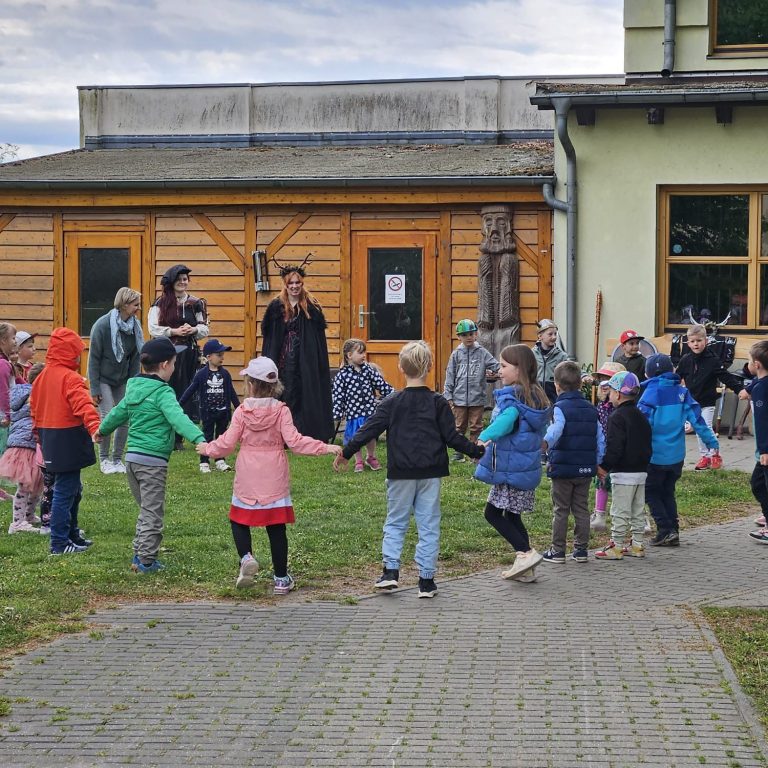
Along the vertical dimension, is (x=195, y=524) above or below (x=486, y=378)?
below

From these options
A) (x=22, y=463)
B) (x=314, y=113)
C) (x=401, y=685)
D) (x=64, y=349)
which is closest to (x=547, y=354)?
(x=22, y=463)

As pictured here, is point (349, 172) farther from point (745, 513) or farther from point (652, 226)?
point (745, 513)

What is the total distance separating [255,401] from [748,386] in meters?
3.98

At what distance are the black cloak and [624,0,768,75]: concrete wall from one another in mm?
6963

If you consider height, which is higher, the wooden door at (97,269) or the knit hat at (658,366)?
the wooden door at (97,269)

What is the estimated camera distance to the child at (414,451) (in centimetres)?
833

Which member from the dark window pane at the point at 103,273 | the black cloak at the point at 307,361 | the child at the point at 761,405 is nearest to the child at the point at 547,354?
the black cloak at the point at 307,361

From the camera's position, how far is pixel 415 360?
326 inches

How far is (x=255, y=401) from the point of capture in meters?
8.45

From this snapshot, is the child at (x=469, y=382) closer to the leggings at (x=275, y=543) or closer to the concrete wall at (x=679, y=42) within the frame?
the concrete wall at (x=679, y=42)

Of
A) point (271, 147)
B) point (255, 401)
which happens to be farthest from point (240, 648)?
point (271, 147)

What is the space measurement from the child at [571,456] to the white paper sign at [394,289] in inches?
370

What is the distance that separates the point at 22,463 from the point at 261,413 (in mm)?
2926

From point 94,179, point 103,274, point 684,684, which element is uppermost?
point 94,179
